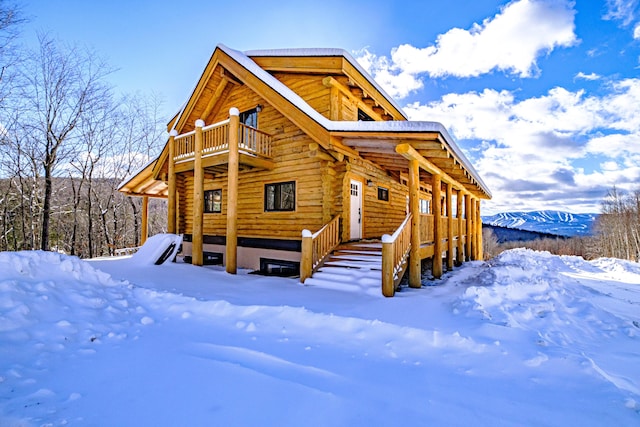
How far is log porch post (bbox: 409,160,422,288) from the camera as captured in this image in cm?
766

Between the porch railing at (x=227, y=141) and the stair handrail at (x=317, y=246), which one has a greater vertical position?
the porch railing at (x=227, y=141)

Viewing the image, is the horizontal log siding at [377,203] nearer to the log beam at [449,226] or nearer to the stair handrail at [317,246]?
the stair handrail at [317,246]

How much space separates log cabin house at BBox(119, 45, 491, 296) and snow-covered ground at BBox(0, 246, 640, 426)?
98.9 inches

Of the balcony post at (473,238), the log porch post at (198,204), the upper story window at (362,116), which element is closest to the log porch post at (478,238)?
the balcony post at (473,238)

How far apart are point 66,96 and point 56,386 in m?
23.0

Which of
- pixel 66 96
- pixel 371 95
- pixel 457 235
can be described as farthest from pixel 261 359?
pixel 66 96

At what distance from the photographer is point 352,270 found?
7633mm

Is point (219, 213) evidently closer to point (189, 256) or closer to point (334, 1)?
point (189, 256)

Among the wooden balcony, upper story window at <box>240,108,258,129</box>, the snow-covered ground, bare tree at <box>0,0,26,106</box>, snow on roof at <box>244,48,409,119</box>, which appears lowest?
the snow-covered ground

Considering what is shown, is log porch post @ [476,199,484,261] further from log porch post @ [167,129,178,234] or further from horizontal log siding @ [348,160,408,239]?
log porch post @ [167,129,178,234]

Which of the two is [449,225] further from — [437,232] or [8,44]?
[8,44]

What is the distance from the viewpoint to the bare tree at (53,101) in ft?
56.9

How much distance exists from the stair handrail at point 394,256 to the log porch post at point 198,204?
21.4ft

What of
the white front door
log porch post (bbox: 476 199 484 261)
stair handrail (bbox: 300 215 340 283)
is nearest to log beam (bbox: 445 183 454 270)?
the white front door
